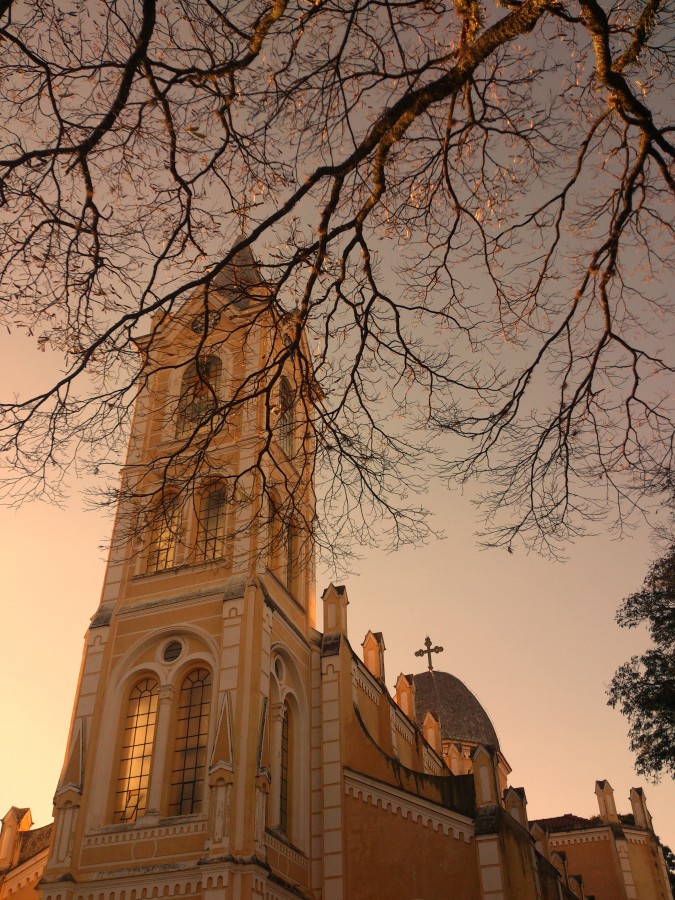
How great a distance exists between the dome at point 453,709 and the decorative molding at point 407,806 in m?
20.6

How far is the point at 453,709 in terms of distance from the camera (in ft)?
133

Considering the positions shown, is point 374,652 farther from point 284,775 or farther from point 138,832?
point 138,832

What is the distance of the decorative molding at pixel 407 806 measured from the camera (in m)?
18.2

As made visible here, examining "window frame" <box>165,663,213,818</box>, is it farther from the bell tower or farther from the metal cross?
the metal cross

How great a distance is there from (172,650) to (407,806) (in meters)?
6.30

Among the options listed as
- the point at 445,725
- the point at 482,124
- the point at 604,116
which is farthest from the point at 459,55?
the point at 445,725

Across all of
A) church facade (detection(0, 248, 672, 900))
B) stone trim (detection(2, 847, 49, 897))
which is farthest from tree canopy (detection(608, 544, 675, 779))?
stone trim (detection(2, 847, 49, 897))

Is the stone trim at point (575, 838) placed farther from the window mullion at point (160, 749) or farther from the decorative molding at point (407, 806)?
the window mullion at point (160, 749)

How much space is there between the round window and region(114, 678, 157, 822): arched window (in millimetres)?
617

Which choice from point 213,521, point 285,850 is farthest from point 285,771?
point 213,521

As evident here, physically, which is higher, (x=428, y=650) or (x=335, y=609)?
(x=428, y=650)

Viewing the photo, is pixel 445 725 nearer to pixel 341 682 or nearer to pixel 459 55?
pixel 341 682

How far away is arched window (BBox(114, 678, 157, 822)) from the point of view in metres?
17.8

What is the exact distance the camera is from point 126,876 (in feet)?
53.3
